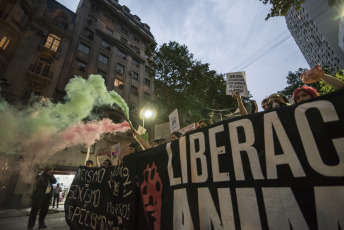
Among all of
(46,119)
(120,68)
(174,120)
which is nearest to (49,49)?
(120,68)

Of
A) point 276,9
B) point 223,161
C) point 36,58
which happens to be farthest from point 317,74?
point 36,58

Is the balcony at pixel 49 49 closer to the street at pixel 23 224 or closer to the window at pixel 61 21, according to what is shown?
the window at pixel 61 21

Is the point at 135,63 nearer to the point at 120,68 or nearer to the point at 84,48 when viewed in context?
the point at 120,68

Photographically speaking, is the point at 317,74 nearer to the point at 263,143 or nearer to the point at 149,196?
the point at 263,143

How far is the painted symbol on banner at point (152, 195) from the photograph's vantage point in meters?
2.48

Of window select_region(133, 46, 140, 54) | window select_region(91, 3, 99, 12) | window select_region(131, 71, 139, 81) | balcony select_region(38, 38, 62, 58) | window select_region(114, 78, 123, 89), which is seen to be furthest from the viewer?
window select_region(133, 46, 140, 54)

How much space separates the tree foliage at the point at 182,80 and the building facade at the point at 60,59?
23.1 feet

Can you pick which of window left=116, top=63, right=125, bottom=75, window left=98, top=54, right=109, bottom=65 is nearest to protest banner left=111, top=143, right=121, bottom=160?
window left=116, top=63, right=125, bottom=75

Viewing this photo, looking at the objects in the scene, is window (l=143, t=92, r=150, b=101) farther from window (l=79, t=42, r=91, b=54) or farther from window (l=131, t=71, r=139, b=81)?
window (l=79, t=42, r=91, b=54)

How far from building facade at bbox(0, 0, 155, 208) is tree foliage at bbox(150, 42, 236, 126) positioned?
7.03m

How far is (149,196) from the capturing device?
8.88 feet

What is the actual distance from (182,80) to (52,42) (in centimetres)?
1615

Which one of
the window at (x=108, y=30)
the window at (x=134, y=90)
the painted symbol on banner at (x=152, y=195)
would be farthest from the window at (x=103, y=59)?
the painted symbol on banner at (x=152, y=195)

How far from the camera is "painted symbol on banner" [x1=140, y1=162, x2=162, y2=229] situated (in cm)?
248
